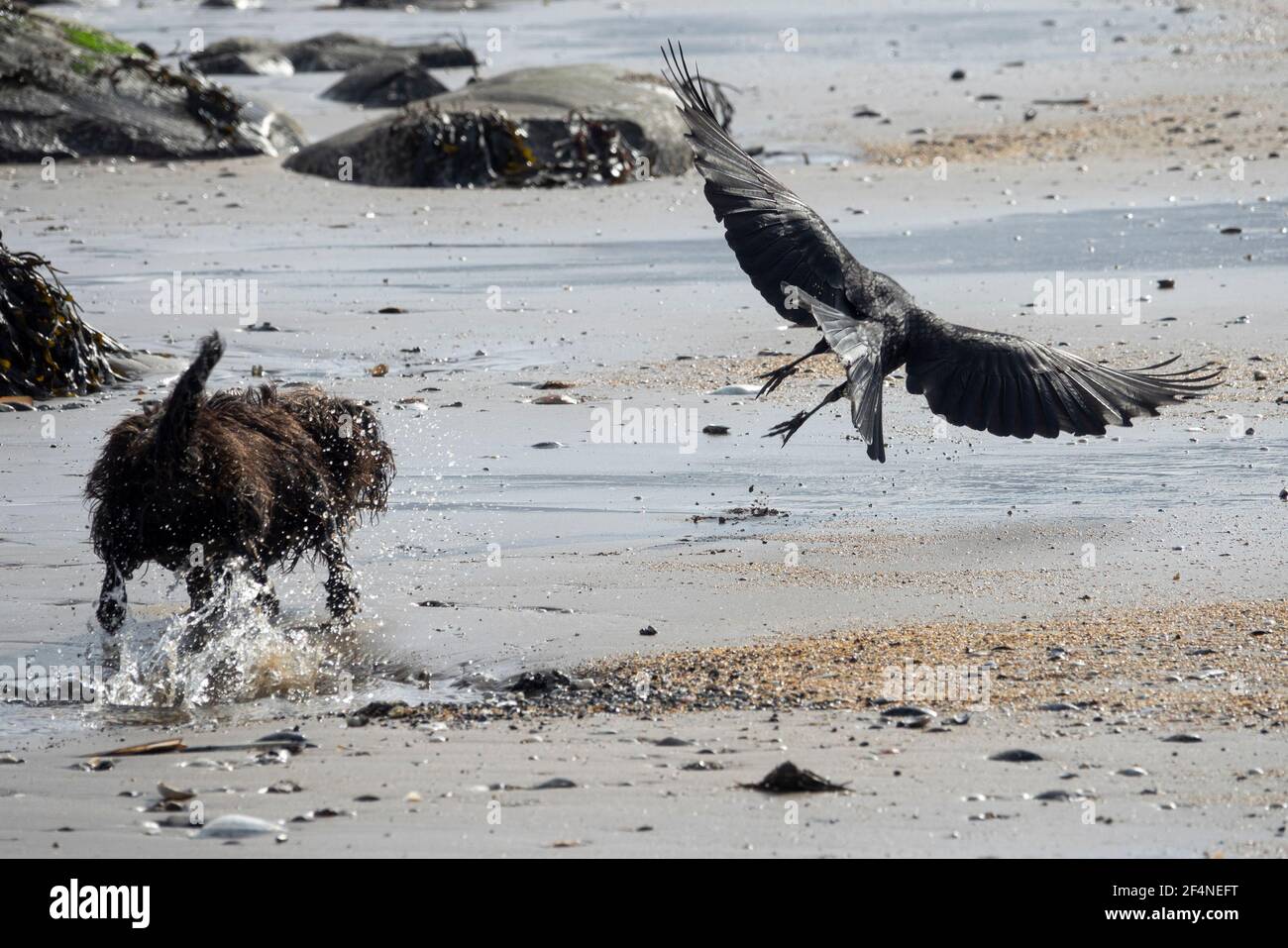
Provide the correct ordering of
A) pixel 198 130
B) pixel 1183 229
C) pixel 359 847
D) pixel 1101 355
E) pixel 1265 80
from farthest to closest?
pixel 1265 80, pixel 198 130, pixel 1183 229, pixel 1101 355, pixel 359 847

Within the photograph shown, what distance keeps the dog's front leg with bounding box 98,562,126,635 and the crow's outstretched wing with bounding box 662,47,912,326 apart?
281cm

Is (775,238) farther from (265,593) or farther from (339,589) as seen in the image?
(265,593)

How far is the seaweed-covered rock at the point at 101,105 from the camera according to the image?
16453 mm

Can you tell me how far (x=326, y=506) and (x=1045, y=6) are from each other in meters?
28.2

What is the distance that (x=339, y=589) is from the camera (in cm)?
646

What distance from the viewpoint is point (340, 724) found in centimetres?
545

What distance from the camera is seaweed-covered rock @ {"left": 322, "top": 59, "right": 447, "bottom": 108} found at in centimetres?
2139

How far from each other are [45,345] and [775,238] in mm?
3966

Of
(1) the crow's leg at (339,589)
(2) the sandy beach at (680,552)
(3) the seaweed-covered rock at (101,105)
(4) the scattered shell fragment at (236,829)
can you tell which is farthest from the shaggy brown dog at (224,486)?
(3) the seaweed-covered rock at (101,105)

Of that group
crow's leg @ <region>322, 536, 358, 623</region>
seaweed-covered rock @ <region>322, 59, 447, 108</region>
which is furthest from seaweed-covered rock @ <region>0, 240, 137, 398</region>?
seaweed-covered rock @ <region>322, 59, 447, 108</region>

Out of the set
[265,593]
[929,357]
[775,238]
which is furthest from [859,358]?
[265,593]

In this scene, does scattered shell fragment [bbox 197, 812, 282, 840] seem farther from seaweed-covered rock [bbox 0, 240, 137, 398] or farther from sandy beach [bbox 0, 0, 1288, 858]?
seaweed-covered rock [bbox 0, 240, 137, 398]

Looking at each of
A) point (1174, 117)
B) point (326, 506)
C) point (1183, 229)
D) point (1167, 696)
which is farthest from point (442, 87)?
point (1167, 696)

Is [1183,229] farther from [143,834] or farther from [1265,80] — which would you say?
[143,834]
